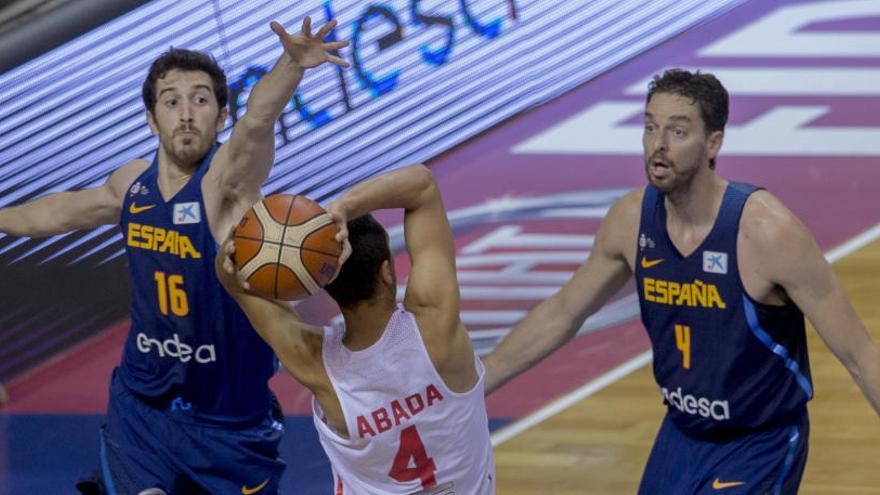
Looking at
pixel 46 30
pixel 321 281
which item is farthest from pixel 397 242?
pixel 321 281

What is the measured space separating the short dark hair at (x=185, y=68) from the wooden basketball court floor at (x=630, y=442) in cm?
230

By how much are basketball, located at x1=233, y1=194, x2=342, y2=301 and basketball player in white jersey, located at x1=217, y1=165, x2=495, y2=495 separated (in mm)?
46

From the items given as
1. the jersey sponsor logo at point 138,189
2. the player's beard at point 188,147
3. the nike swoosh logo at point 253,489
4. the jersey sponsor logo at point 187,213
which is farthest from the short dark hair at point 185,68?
the nike swoosh logo at point 253,489

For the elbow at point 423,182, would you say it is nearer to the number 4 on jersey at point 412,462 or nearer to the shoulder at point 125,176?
the number 4 on jersey at point 412,462

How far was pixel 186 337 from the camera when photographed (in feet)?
17.3

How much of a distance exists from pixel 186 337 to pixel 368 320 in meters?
1.62

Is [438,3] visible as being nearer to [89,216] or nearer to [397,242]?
[397,242]

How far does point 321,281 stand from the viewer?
3.68 meters

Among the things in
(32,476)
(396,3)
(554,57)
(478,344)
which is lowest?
(478,344)

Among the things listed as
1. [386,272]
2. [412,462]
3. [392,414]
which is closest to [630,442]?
[412,462]

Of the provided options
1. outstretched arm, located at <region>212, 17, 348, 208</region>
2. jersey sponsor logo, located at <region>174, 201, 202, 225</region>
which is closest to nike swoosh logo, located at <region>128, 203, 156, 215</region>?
jersey sponsor logo, located at <region>174, 201, 202, 225</region>

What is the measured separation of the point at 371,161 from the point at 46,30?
6.84 feet

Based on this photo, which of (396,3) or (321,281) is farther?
(396,3)

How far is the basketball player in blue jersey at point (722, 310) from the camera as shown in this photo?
441 centimetres
